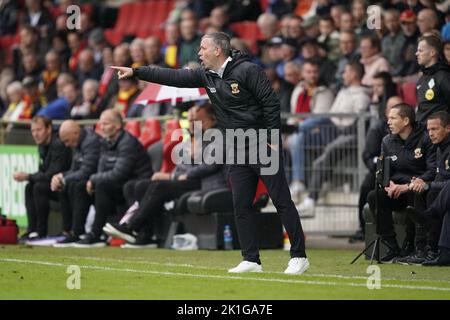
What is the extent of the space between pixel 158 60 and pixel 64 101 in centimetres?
186

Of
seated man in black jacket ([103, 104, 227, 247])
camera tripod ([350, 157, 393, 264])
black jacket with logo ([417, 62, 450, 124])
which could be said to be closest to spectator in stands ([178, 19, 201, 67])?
seated man in black jacket ([103, 104, 227, 247])

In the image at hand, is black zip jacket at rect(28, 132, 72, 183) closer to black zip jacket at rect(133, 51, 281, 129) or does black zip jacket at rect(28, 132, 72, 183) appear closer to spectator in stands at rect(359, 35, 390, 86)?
spectator in stands at rect(359, 35, 390, 86)

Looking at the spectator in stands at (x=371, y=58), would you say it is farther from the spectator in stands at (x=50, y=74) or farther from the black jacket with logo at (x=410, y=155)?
the spectator in stands at (x=50, y=74)

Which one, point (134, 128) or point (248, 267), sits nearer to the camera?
point (248, 267)

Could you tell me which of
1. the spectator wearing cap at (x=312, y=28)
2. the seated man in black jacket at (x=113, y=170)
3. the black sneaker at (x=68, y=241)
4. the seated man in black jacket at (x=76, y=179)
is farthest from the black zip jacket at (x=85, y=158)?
the spectator wearing cap at (x=312, y=28)

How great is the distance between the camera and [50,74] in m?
23.5

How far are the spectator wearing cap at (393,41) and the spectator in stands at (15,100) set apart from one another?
786 cm

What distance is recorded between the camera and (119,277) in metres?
10.9

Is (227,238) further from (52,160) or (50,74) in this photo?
(50,74)

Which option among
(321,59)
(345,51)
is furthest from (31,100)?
(345,51)

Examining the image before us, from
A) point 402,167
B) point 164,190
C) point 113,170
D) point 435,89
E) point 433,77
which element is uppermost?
point 433,77

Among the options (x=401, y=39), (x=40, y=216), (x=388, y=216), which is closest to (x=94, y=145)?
(x=40, y=216)

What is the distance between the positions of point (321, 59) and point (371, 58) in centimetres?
164

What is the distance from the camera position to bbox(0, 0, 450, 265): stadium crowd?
1276 cm
